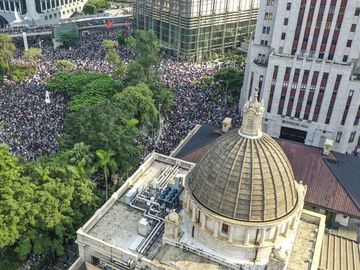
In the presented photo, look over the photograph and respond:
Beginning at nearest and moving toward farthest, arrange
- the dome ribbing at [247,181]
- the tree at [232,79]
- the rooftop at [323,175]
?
the dome ribbing at [247,181] → the rooftop at [323,175] → the tree at [232,79]

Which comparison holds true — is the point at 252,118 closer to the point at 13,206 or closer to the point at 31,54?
the point at 13,206

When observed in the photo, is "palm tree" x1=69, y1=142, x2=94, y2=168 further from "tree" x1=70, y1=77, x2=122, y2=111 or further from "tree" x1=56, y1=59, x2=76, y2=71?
"tree" x1=56, y1=59, x2=76, y2=71

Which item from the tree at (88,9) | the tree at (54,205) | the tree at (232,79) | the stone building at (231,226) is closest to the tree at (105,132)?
the tree at (54,205)

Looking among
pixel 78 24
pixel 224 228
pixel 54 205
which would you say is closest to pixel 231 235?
pixel 224 228

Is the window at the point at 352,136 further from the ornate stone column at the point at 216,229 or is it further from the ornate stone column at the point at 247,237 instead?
the ornate stone column at the point at 216,229

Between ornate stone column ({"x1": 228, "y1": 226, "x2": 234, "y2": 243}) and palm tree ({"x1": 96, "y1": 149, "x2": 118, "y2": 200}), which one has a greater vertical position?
ornate stone column ({"x1": 228, "y1": 226, "x2": 234, "y2": 243})

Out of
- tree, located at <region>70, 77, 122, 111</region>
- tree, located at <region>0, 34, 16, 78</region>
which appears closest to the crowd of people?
tree, located at <region>70, 77, 122, 111</region>

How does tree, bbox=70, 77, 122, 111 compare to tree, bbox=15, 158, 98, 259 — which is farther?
tree, bbox=70, 77, 122, 111
